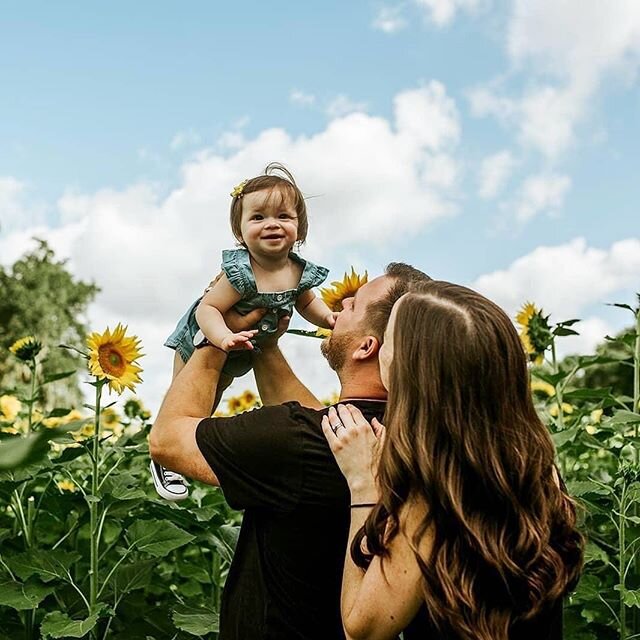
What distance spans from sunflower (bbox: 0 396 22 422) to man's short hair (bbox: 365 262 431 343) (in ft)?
11.1

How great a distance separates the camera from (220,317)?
300 centimetres


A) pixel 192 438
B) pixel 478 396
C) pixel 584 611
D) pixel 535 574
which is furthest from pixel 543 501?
pixel 584 611

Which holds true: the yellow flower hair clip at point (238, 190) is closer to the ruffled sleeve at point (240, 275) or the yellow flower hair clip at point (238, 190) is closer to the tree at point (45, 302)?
the ruffled sleeve at point (240, 275)

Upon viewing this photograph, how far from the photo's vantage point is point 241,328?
3064 mm

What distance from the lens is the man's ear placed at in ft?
8.20

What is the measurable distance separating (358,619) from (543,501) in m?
0.46

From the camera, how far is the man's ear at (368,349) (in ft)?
8.20

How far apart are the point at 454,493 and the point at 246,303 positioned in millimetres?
1282

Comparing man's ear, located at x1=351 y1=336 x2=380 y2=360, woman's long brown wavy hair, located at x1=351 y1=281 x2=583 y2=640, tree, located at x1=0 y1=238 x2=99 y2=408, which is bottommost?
woman's long brown wavy hair, located at x1=351 y1=281 x2=583 y2=640

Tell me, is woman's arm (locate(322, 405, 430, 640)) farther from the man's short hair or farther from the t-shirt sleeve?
the man's short hair

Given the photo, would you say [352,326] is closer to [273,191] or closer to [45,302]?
[273,191]

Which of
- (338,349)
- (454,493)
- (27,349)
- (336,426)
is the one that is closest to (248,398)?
(27,349)

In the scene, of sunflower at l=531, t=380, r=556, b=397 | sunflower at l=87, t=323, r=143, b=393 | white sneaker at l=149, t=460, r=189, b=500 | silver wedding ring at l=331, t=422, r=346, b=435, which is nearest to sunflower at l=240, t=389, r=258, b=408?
sunflower at l=531, t=380, r=556, b=397

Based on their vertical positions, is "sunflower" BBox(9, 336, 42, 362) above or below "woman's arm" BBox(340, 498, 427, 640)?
above
